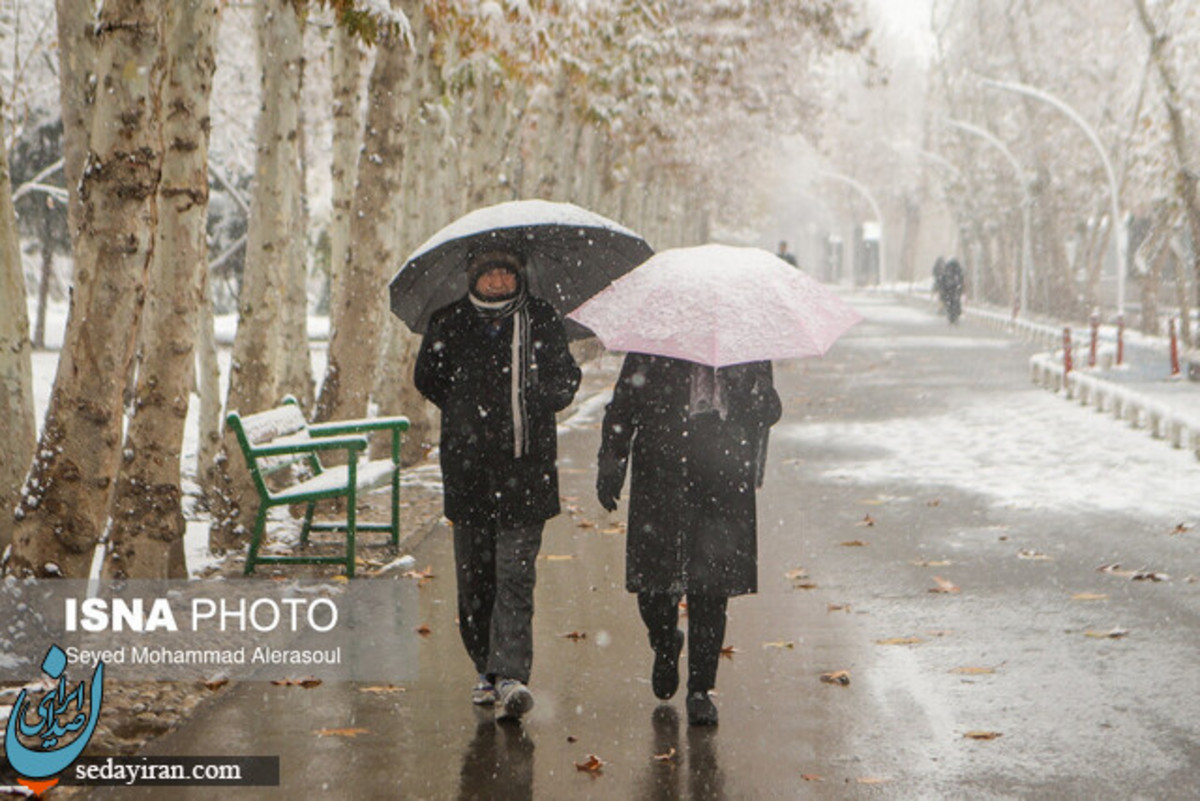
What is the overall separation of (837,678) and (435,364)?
89.4 inches

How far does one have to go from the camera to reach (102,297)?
6.96m

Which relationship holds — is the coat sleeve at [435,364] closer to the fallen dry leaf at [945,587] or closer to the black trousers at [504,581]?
the black trousers at [504,581]

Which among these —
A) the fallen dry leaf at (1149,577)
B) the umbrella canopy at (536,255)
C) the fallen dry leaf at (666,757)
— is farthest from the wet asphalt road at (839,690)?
the umbrella canopy at (536,255)

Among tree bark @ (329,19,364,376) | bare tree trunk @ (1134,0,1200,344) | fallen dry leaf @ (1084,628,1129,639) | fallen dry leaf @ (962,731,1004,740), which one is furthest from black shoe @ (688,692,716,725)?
bare tree trunk @ (1134,0,1200,344)

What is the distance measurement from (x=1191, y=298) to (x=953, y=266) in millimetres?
25506

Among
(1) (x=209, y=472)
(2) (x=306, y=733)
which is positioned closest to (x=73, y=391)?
(2) (x=306, y=733)

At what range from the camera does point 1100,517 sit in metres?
12.3

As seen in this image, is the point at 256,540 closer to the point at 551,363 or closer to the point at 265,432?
the point at 265,432

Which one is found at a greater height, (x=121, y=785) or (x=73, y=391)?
(x=73, y=391)

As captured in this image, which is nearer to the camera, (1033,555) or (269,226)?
(1033,555)

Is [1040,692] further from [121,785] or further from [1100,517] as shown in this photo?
[1100,517]

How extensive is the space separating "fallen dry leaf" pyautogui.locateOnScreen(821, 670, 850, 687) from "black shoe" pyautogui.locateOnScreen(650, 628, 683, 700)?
93 centimetres

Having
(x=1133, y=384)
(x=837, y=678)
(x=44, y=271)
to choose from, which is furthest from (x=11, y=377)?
(x=44, y=271)

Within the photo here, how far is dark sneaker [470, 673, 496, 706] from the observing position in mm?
6633
